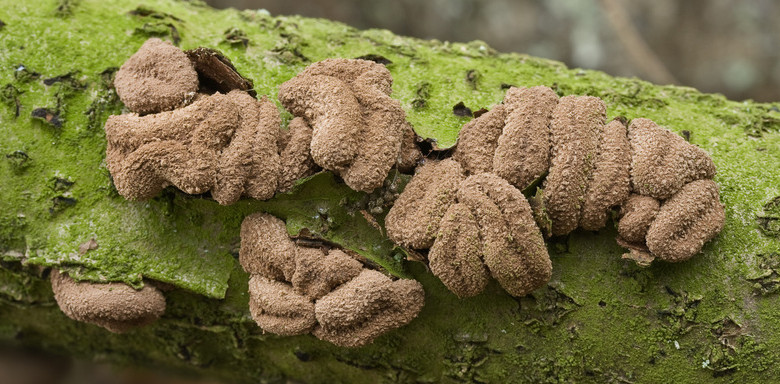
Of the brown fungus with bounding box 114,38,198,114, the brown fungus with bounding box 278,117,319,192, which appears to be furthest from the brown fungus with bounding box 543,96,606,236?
the brown fungus with bounding box 114,38,198,114

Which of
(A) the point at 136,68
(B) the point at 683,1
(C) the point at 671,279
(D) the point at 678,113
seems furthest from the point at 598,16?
(A) the point at 136,68

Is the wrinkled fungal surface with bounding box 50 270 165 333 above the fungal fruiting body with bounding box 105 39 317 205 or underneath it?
underneath

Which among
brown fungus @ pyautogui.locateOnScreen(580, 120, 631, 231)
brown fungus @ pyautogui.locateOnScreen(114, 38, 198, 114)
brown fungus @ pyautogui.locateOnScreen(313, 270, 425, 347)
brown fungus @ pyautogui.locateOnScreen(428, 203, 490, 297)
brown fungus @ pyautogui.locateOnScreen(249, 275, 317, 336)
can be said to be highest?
brown fungus @ pyautogui.locateOnScreen(580, 120, 631, 231)

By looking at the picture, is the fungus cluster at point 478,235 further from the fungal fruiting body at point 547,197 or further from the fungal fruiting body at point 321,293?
the fungal fruiting body at point 321,293

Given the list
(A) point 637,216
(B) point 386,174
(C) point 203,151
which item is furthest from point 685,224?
(C) point 203,151

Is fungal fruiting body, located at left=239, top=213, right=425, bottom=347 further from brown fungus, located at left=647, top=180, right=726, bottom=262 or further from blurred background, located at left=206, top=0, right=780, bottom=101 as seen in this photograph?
blurred background, located at left=206, top=0, right=780, bottom=101

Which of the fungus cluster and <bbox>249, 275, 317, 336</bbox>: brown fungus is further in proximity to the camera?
<bbox>249, 275, 317, 336</bbox>: brown fungus

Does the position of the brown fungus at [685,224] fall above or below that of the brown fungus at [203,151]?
above

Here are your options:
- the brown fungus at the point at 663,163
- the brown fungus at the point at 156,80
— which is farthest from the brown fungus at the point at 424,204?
the brown fungus at the point at 156,80
